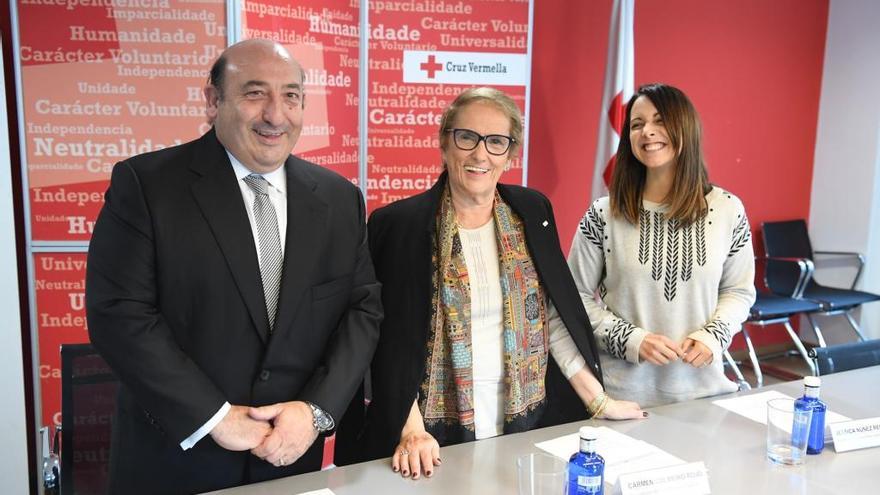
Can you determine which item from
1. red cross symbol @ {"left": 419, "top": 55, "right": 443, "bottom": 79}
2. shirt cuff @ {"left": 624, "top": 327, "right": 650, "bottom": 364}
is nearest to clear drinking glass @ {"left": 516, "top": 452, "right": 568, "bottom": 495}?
shirt cuff @ {"left": 624, "top": 327, "right": 650, "bottom": 364}

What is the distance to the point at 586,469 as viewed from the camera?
4.52ft

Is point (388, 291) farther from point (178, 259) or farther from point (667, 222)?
point (667, 222)

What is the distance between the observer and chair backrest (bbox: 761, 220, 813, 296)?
543 centimetres

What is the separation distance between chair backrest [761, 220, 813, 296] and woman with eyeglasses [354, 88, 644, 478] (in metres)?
3.90

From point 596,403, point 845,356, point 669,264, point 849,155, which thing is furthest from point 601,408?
point 849,155

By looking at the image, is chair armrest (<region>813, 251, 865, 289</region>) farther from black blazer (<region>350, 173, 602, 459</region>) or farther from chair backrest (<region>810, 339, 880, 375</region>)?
black blazer (<region>350, 173, 602, 459</region>)

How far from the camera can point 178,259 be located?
163cm

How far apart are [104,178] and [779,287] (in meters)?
4.54

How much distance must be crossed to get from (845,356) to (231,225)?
2101mm

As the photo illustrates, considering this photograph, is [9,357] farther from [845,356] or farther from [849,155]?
[849,155]

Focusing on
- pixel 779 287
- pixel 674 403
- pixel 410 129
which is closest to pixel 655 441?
pixel 674 403

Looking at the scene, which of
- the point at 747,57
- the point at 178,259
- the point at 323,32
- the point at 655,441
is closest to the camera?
the point at 178,259

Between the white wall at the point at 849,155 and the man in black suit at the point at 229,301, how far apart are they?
481 centimetres

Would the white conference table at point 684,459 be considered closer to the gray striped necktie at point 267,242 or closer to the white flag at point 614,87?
the gray striped necktie at point 267,242
